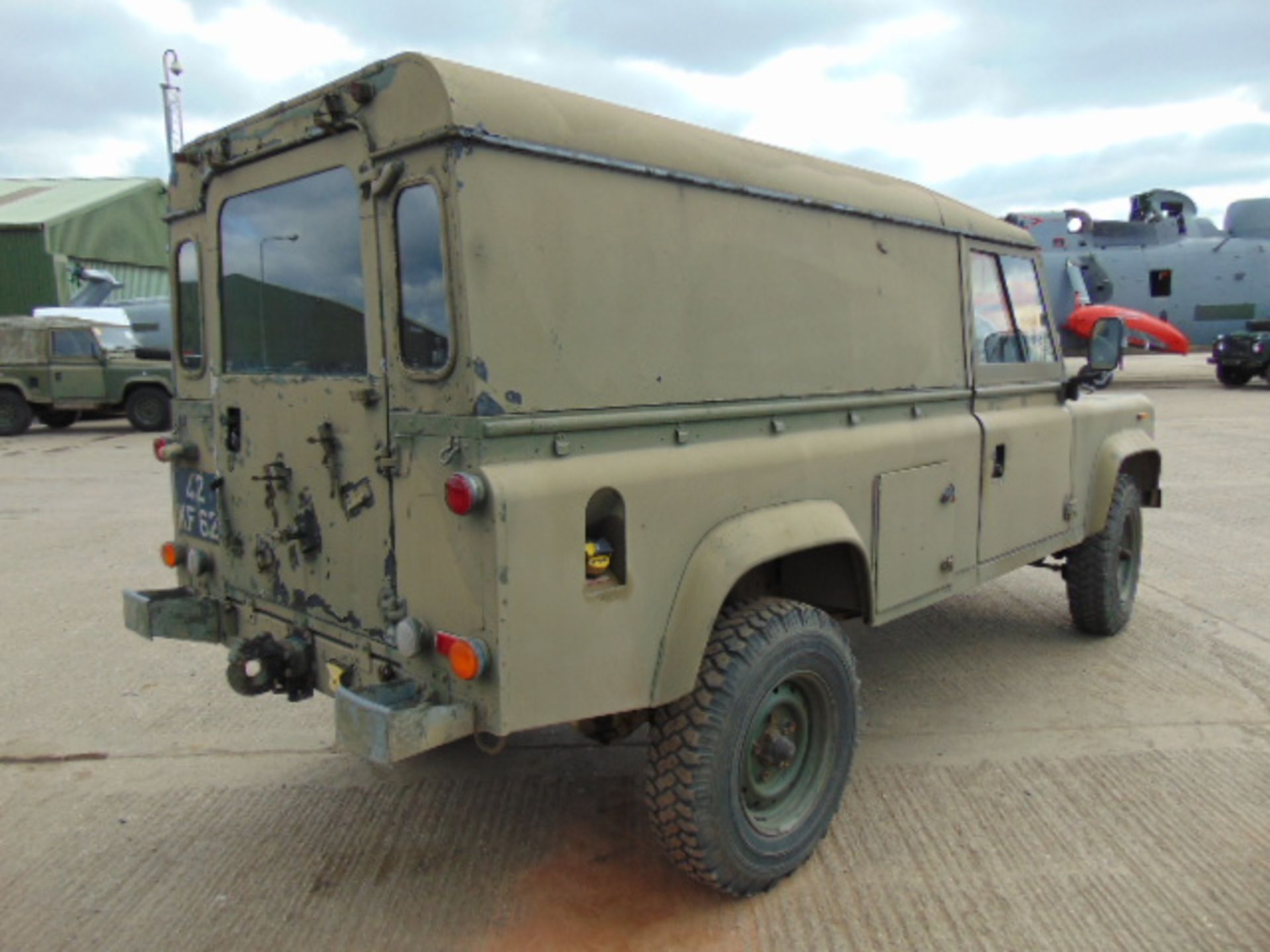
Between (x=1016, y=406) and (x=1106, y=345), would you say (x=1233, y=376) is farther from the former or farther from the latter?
(x=1016, y=406)

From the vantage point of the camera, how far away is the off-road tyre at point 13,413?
16766 mm

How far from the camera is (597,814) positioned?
3582 mm

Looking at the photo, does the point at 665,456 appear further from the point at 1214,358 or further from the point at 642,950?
the point at 1214,358

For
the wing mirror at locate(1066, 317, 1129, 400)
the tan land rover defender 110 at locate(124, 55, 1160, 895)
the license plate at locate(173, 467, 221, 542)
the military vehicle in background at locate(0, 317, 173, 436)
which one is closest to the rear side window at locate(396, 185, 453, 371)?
the tan land rover defender 110 at locate(124, 55, 1160, 895)

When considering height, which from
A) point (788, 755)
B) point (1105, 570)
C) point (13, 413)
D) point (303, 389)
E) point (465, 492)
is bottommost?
point (788, 755)

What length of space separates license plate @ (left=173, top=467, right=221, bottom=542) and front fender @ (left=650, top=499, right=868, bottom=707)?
5.64 feet

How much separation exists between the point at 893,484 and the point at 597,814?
1.61m

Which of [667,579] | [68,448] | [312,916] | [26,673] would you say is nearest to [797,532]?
[667,579]

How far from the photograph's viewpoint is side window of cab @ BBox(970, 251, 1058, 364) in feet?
14.0

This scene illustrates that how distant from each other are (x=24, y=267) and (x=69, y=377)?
1501 centimetres

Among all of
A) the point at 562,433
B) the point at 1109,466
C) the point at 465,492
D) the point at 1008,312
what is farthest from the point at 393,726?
the point at 1109,466

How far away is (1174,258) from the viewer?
74.5 feet

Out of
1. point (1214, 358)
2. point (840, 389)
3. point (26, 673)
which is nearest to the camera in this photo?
point (840, 389)

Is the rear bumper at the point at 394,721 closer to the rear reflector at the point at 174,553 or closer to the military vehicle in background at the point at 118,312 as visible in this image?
the rear reflector at the point at 174,553
